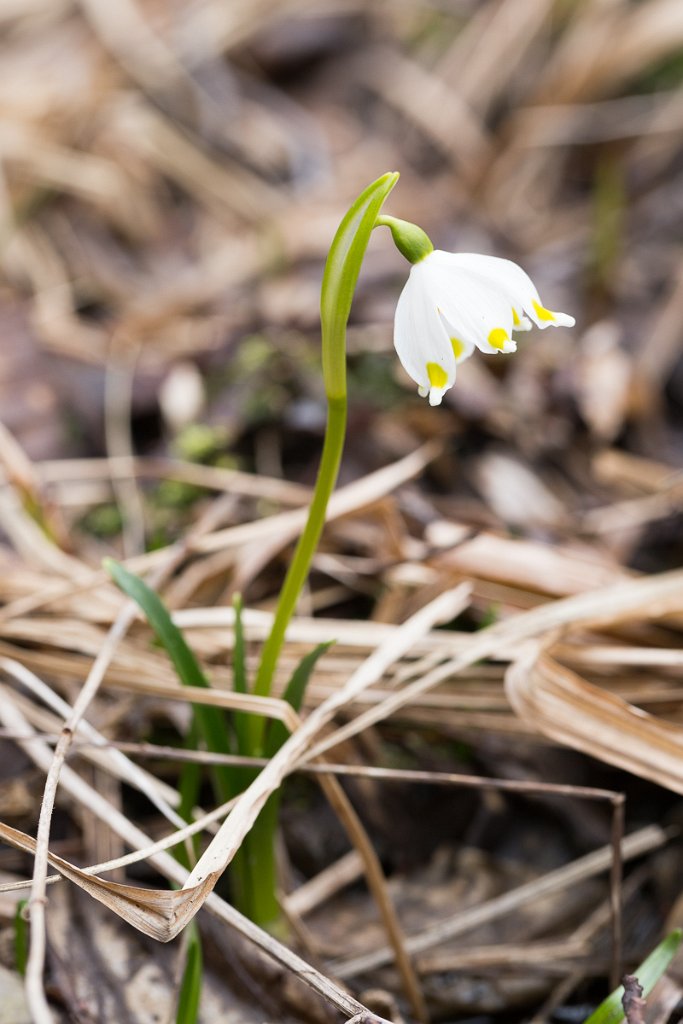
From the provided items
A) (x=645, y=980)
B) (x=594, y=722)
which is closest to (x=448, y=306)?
(x=594, y=722)

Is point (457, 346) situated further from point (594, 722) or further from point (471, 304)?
point (594, 722)

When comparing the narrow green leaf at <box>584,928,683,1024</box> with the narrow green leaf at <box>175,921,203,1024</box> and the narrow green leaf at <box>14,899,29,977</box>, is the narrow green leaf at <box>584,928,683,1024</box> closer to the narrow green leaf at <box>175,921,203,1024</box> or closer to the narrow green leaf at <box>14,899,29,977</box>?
the narrow green leaf at <box>175,921,203,1024</box>

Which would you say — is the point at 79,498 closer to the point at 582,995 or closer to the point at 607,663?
the point at 607,663

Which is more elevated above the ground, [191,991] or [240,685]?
[240,685]

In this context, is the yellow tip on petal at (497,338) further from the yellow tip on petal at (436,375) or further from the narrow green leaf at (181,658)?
the narrow green leaf at (181,658)

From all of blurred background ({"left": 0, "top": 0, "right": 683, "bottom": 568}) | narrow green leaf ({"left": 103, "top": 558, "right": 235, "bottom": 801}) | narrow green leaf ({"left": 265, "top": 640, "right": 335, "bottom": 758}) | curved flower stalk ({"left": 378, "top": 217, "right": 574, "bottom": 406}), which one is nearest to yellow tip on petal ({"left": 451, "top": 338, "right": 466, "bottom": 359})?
curved flower stalk ({"left": 378, "top": 217, "right": 574, "bottom": 406})

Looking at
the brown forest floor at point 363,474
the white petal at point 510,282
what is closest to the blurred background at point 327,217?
the brown forest floor at point 363,474
